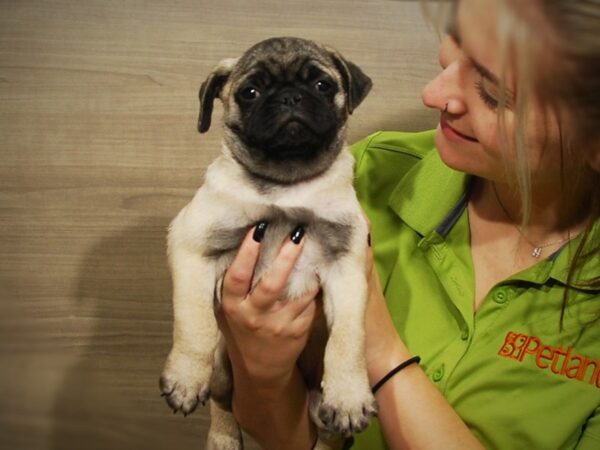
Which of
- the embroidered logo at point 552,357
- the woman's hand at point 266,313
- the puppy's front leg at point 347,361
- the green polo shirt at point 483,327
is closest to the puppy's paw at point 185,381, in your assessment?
the woman's hand at point 266,313

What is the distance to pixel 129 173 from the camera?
165 cm

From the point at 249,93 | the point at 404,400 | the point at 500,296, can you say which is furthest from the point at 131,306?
the point at 500,296

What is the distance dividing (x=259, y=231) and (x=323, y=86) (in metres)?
0.34

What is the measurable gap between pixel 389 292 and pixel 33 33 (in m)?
1.11

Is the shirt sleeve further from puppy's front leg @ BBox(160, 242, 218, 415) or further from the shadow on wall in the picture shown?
the shadow on wall

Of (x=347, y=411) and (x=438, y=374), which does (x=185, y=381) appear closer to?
(x=347, y=411)

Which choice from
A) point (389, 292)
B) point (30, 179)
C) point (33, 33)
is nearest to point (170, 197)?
point (30, 179)

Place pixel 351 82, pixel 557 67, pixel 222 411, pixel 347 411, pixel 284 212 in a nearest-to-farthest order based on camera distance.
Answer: pixel 557 67, pixel 347 411, pixel 284 212, pixel 351 82, pixel 222 411

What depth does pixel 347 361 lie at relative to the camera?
1.10m

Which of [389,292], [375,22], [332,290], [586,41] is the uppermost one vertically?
[586,41]

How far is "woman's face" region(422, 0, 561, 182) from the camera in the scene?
36.9 inches

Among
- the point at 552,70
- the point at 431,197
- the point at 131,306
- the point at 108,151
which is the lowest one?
the point at 131,306

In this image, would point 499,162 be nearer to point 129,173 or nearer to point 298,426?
point 298,426

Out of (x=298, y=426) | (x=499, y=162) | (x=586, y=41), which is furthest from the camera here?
(x=298, y=426)
